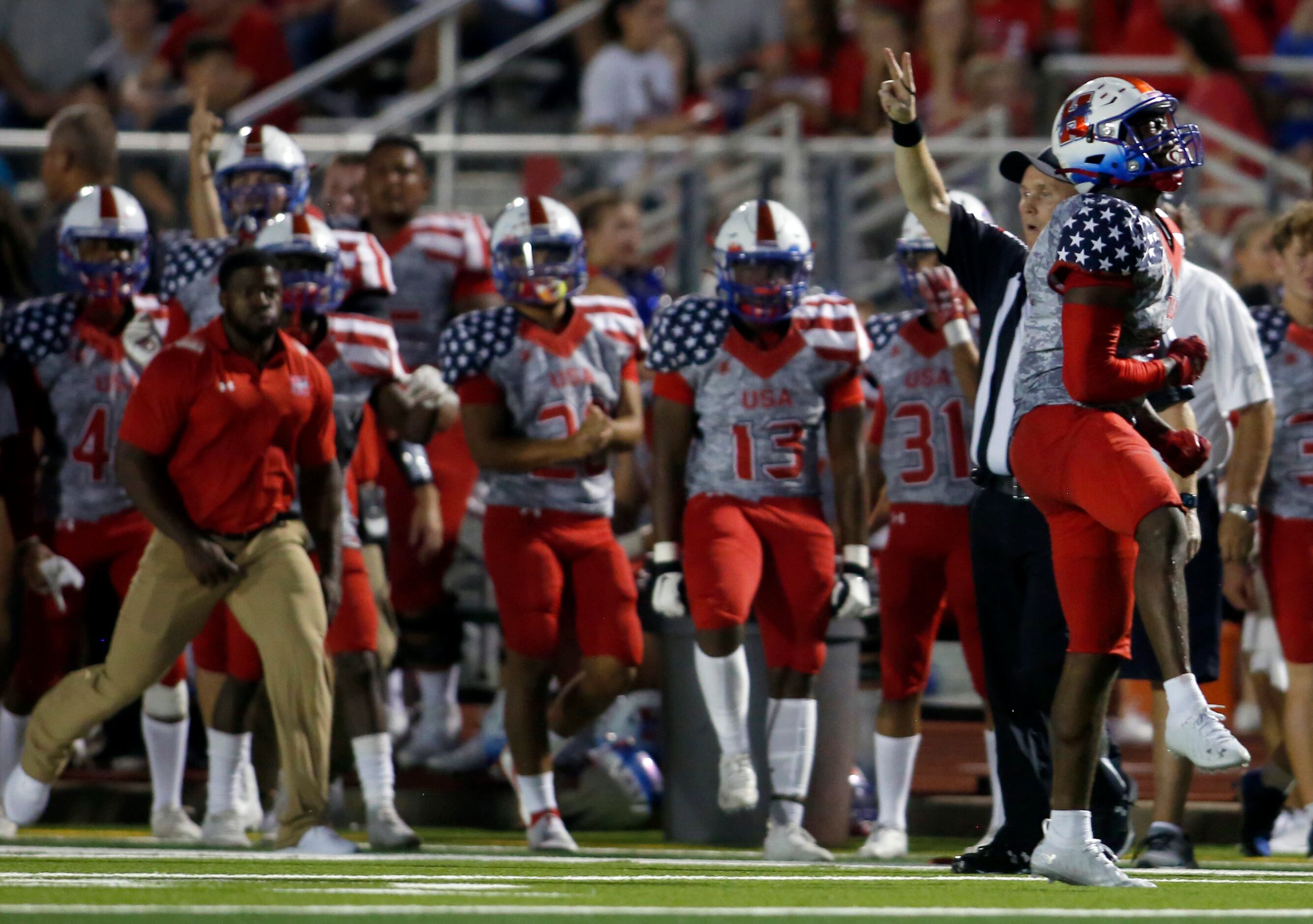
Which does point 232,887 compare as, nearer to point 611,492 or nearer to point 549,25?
point 611,492

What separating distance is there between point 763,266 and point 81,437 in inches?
96.6

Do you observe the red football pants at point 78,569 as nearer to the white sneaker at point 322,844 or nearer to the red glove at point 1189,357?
the white sneaker at point 322,844

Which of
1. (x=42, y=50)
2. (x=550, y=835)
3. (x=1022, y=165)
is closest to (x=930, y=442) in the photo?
(x=1022, y=165)

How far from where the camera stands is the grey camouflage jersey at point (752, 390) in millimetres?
7469

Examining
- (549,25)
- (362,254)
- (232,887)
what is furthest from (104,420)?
(549,25)

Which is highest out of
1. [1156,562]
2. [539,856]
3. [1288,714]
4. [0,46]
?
[0,46]

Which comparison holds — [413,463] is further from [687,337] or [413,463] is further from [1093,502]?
[1093,502]

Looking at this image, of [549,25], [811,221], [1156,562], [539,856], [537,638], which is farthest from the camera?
[549,25]

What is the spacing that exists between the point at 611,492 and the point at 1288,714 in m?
2.31

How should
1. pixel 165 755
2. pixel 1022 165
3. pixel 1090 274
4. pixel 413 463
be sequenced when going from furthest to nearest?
pixel 413 463
pixel 165 755
pixel 1022 165
pixel 1090 274

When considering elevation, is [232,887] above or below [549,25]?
below

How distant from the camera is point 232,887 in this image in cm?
534

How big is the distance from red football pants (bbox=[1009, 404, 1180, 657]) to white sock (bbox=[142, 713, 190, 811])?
140 inches

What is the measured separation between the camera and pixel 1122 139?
544 cm
